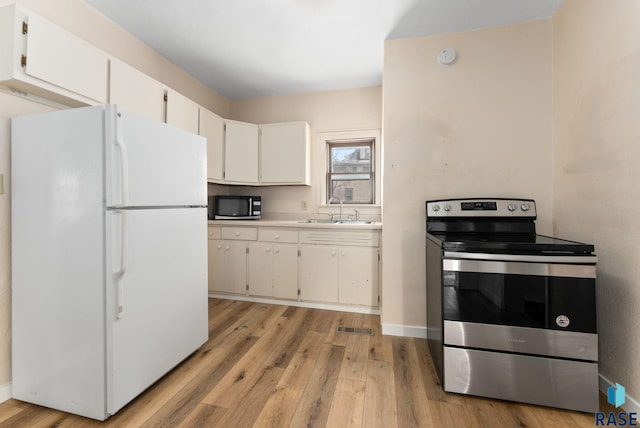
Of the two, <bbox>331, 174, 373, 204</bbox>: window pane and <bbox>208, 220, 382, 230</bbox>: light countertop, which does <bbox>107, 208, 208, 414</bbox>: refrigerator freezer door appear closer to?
<bbox>208, 220, 382, 230</bbox>: light countertop

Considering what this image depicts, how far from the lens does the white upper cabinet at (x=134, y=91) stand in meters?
1.87

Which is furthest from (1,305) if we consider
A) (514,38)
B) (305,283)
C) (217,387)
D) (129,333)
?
(514,38)

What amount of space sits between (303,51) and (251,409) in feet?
9.38

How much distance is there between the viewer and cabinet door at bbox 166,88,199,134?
93.2 inches

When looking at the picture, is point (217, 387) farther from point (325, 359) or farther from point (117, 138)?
point (117, 138)

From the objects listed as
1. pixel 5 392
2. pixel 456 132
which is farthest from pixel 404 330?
A: pixel 5 392

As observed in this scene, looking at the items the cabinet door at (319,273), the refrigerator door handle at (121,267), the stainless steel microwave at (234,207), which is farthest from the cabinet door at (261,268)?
the refrigerator door handle at (121,267)

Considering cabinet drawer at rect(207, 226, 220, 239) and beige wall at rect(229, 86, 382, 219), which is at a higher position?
beige wall at rect(229, 86, 382, 219)

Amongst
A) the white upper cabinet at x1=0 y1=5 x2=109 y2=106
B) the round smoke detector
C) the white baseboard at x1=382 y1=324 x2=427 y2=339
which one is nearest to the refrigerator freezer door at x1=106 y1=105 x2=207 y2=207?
the white upper cabinet at x1=0 y1=5 x2=109 y2=106

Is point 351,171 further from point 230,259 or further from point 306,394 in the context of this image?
point 306,394

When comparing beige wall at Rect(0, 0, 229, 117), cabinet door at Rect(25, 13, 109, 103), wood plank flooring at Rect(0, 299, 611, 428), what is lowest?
wood plank flooring at Rect(0, 299, 611, 428)

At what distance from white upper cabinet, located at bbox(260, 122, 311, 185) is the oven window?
7.13 feet

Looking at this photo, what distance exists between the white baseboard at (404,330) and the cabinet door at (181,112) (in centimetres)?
257

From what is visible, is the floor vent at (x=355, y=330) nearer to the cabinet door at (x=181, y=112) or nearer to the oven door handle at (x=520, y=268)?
the oven door handle at (x=520, y=268)
